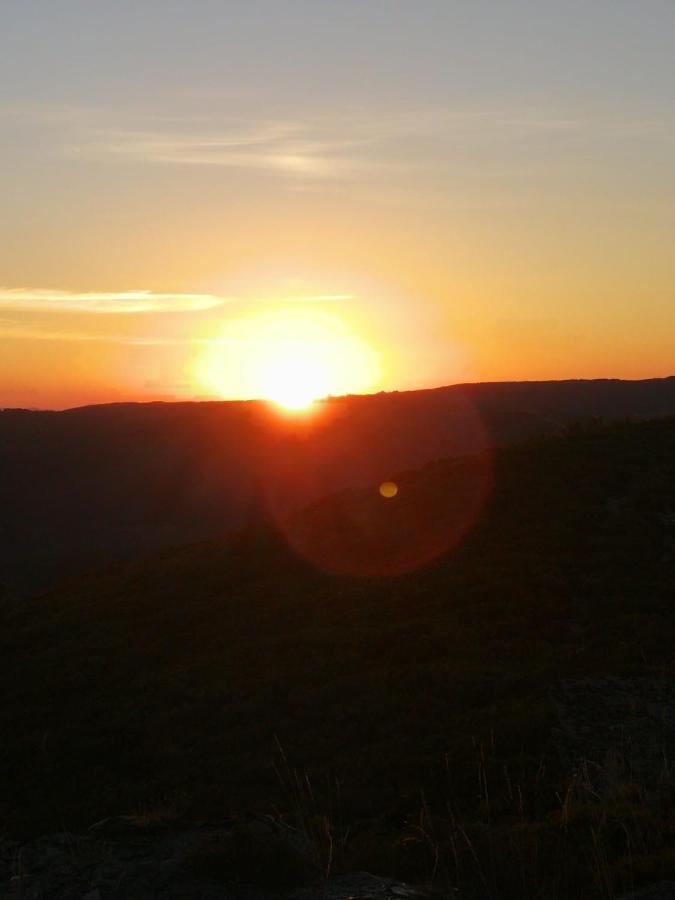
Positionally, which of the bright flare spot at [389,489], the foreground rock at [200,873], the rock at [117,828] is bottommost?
the rock at [117,828]

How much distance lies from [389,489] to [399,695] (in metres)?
10.8

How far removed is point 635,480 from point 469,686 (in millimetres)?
8979

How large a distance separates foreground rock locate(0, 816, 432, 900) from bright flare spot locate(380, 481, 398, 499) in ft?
49.3

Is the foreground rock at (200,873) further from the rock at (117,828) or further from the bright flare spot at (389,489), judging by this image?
the bright flare spot at (389,489)

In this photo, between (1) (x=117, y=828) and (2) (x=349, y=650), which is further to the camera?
(2) (x=349, y=650)

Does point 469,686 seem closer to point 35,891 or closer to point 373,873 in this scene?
point 373,873

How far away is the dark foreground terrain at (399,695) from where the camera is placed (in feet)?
21.2

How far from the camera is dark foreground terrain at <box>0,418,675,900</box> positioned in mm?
6449

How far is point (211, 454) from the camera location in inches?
2628

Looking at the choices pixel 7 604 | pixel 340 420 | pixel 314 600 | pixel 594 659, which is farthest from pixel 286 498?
pixel 594 659

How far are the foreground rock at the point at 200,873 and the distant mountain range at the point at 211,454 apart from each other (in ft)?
93.4

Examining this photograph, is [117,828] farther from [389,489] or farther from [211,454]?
[211,454]

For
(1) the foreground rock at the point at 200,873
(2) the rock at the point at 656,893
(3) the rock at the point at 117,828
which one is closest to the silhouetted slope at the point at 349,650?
(3) the rock at the point at 117,828

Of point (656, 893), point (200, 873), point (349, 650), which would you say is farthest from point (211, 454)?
point (656, 893)
